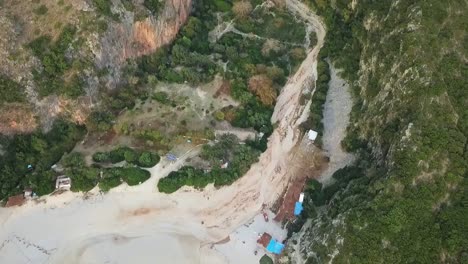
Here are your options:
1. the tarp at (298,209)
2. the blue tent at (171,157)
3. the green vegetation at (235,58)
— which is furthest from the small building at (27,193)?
the tarp at (298,209)

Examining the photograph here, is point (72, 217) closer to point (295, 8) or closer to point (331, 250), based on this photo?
point (331, 250)

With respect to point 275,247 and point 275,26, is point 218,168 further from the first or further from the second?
point 275,26

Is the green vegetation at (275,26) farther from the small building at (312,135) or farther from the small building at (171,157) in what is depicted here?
the small building at (171,157)

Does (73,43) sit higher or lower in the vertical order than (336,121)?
higher

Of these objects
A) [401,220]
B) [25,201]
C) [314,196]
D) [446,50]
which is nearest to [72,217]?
[25,201]

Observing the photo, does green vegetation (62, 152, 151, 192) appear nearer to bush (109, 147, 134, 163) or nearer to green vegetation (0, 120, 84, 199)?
bush (109, 147, 134, 163)

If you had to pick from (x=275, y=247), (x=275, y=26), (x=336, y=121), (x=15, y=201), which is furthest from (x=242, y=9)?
(x=15, y=201)

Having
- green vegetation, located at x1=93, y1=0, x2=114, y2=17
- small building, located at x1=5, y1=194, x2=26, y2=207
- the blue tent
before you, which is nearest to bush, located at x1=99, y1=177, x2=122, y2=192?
the blue tent
